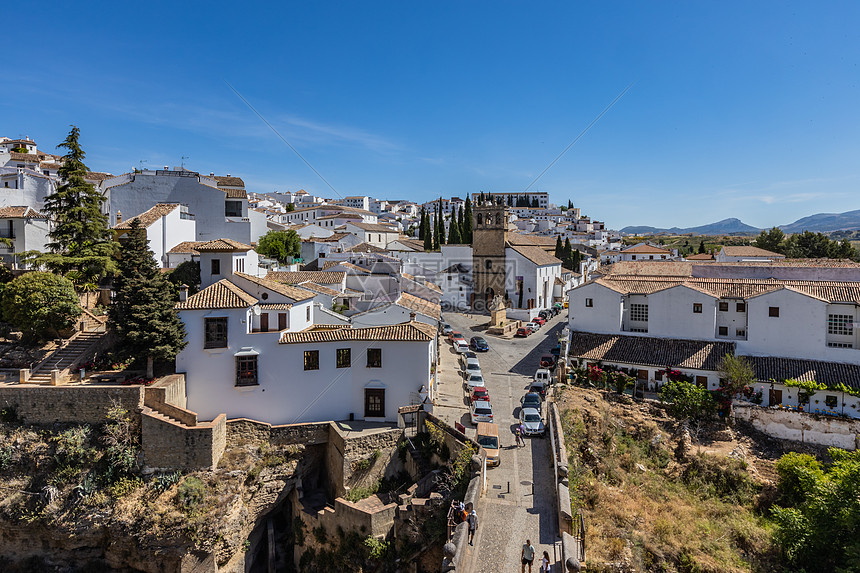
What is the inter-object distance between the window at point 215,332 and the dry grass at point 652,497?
46.0 feet

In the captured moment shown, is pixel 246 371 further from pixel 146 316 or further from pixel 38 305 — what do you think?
pixel 38 305

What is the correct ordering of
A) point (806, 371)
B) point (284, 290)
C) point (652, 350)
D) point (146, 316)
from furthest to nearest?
point (652, 350) < point (806, 371) < point (284, 290) < point (146, 316)

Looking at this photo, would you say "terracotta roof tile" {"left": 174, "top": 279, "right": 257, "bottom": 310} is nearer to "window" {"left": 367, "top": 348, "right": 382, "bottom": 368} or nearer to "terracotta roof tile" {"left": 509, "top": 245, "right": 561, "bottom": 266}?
"window" {"left": 367, "top": 348, "right": 382, "bottom": 368}

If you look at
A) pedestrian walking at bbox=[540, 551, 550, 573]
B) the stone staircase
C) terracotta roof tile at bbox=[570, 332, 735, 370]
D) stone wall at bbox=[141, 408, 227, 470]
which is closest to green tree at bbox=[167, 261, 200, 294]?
the stone staircase

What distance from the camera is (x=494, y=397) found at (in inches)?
939

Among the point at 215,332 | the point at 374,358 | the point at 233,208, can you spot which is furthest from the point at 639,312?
the point at 233,208

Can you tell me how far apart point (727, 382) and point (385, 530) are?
18506mm

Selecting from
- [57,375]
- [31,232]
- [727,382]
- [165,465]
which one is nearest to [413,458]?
[165,465]

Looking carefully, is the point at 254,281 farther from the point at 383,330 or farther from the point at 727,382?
the point at 727,382

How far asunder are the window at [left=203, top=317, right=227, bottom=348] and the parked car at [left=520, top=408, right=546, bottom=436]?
12481mm

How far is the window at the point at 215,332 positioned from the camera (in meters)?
19.0

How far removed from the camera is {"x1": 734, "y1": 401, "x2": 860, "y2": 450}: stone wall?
71.5 ft

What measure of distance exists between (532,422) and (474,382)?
5.94 meters

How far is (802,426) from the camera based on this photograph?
22609 mm
